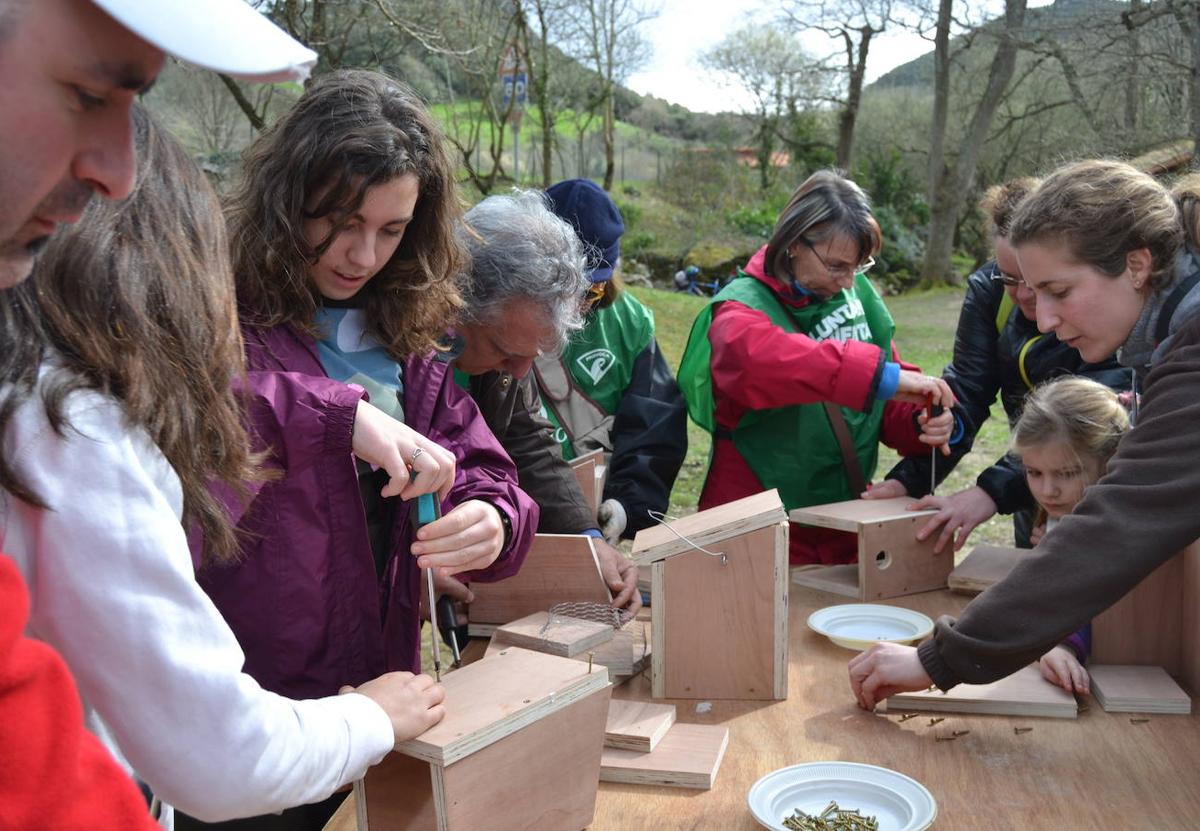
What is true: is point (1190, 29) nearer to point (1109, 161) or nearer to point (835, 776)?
point (1109, 161)

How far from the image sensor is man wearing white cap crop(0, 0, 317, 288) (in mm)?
603

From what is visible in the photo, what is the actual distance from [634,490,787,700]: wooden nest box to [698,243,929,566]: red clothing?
86 centimetres

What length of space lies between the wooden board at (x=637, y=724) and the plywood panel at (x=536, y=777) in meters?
0.13

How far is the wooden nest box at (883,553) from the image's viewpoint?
8.06 feet

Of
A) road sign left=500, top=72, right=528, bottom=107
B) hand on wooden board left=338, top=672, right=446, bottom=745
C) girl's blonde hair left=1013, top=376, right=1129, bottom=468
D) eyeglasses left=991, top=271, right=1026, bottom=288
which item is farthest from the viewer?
road sign left=500, top=72, right=528, bottom=107

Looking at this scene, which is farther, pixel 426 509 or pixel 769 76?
pixel 769 76

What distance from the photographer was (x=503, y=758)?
1361 millimetres

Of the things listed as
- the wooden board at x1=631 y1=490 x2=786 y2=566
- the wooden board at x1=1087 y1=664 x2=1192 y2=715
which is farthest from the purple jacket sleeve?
the wooden board at x1=1087 y1=664 x2=1192 y2=715

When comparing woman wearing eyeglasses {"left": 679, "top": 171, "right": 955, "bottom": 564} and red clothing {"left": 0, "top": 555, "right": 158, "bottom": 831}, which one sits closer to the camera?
red clothing {"left": 0, "top": 555, "right": 158, "bottom": 831}

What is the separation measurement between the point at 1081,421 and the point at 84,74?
213 centimetres

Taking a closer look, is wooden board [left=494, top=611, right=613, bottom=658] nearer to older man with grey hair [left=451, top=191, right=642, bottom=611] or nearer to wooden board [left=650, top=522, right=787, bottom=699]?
wooden board [left=650, top=522, right=787, bottom=699]

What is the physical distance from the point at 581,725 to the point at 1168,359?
1.06 meters

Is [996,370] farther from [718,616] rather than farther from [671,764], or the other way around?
[671,764]

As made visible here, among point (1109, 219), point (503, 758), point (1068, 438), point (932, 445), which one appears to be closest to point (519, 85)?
point (932, 445)
